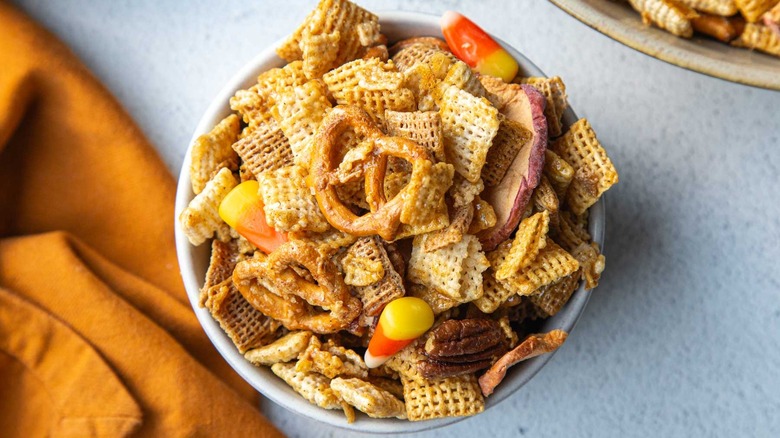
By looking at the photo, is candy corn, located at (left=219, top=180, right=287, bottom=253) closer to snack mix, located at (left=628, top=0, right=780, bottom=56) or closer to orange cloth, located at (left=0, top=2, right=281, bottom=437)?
orange cloth, located at (left=0, top=2, right=281, bottom=437)

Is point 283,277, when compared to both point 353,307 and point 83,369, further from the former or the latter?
point 83,369

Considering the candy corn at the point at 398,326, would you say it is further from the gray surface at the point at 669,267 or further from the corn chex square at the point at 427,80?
the gray surface at the point at 669,267

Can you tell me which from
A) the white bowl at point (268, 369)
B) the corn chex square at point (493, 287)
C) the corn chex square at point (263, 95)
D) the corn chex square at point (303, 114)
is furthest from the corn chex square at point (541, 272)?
the corn chex square at point (263, 95)

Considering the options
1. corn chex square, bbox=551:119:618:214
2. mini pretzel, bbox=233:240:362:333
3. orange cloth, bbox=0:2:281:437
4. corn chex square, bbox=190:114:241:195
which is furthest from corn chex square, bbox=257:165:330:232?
orange cloth, bbox=0:2:281:437

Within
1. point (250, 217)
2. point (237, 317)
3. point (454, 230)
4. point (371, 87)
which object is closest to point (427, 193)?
point (454, 230)

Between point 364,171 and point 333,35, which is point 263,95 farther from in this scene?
point 364,171

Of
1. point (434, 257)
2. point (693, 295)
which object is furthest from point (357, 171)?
point (693, 295)
